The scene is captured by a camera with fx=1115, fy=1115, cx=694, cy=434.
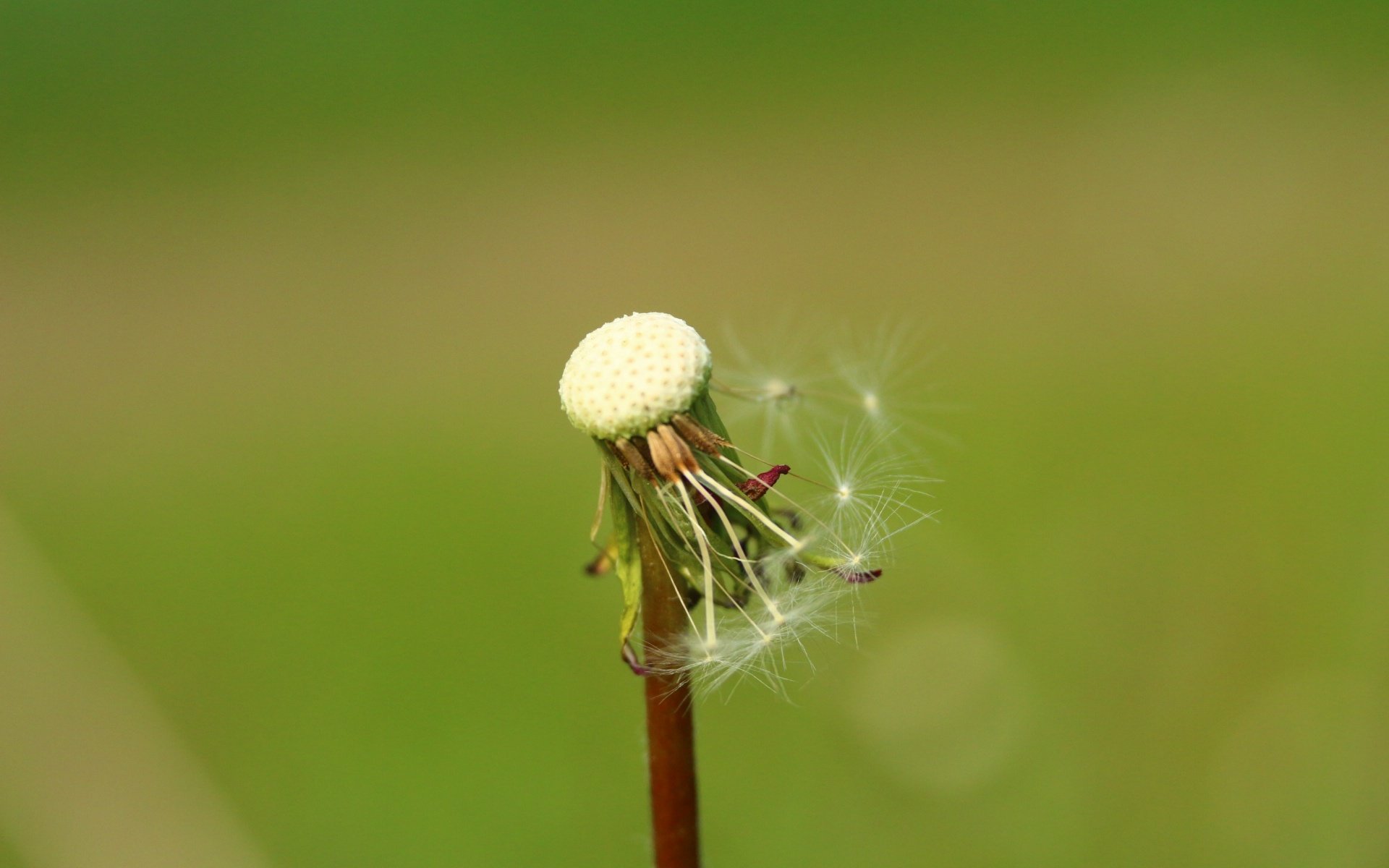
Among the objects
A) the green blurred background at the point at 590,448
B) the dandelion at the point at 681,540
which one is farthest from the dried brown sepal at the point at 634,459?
the green blurred background at the point at 590,448

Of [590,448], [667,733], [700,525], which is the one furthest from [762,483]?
[590,448]

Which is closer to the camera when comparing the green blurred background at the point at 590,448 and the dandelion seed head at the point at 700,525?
the dandelion seed head at the point at 700,525

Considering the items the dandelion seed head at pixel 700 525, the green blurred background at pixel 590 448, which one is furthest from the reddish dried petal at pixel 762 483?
the green blurred background at pixel 590 448

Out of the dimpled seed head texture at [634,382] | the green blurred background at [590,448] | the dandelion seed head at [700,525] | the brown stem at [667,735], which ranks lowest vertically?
the brown stem at [667,735]

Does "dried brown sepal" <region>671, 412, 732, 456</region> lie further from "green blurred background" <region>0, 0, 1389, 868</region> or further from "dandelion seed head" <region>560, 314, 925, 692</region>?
"green blurred background" <region>0, 0, 1389, 868</region>

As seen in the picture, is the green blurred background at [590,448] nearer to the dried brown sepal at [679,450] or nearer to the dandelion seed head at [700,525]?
the dandelion seed head at [700,525]

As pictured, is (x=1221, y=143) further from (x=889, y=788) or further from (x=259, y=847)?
(x=259, y=847)

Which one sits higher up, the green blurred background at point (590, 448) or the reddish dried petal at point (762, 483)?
the green blurred background at point (590, 448)

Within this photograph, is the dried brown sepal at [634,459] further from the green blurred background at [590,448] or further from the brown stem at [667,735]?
the green blurred background at [590,448]
